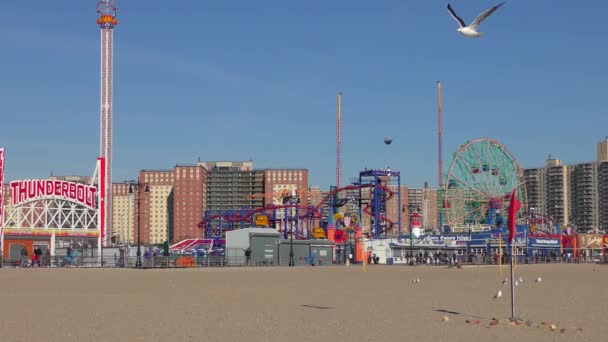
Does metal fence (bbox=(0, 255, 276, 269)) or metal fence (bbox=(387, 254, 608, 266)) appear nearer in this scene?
metal fence (bbox=(0, 255, 276, 269))

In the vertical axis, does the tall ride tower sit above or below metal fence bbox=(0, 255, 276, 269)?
above

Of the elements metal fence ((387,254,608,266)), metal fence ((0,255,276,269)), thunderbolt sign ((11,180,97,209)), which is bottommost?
metal fence ((387,254,608,266))

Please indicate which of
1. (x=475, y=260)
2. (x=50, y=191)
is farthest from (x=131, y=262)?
(x=475, y=260)

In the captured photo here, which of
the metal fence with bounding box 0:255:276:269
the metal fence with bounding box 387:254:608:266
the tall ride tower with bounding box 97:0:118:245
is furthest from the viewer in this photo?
the tall ride tower with bounding box 97:0:118:245

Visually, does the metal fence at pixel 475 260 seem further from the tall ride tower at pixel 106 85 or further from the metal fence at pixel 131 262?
the tall ride tower at pixel 106 85

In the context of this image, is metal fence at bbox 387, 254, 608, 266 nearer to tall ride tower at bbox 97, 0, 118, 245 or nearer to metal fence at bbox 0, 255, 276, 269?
metal fence at bbox 0, 255, 276, 269

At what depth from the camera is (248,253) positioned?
63.2m

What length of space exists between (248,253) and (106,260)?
38.5 feet

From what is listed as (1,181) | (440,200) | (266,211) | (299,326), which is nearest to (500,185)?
(440,200)

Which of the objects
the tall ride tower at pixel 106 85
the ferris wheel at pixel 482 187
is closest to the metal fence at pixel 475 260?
the ferris wheel at pixel 482 187

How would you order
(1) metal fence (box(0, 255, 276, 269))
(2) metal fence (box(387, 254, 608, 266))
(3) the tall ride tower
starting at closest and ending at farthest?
(1) metal fence (box(0, 255, 276, 269)) < (2) metal fence (box(387, 254, 608, 266)) < (3) the tall ride tower

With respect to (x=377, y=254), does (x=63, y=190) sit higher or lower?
higher

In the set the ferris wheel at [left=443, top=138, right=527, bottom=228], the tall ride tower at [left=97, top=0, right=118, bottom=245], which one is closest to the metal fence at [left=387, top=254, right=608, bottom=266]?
the ferris wheel at [left=443, top=138, right=527, bottom=228]

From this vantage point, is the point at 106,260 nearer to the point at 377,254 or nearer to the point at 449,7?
the point at 377,254
